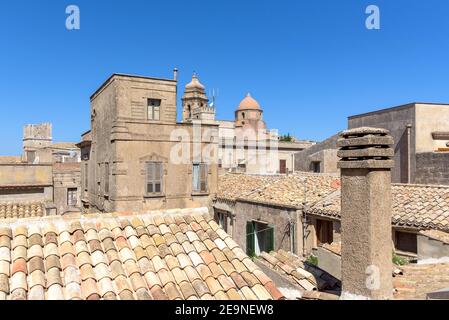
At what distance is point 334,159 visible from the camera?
21.3 meters

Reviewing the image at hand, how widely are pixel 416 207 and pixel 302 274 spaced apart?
625cm

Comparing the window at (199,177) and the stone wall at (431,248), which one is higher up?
the window at (199,177)

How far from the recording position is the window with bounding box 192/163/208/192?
771 inches

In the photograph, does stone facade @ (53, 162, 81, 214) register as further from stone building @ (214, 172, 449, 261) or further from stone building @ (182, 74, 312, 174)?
stone building @ (214, 172, 449, 261)

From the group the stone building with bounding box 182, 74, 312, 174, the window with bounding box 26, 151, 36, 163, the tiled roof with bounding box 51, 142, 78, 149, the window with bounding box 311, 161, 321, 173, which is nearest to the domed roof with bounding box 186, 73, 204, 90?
the stone building with bounding box 182, 74, 312, 174

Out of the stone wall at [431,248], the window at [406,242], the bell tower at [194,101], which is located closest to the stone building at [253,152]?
the bell tower at [194,101]

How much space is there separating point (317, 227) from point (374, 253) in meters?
9.31

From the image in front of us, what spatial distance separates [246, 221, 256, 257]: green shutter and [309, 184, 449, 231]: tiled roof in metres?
3.97

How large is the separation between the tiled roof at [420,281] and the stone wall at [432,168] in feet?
30.7

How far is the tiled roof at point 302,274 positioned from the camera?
6.63 metres

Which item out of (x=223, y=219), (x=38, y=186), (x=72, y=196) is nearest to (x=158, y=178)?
(x=223, y=219)

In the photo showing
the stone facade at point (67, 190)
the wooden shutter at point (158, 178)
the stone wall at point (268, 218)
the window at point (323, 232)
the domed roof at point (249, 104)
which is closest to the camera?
the window at point (323, 232)

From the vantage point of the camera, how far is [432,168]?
14914 millimetres

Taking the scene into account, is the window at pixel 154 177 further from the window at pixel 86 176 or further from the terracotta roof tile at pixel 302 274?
the terracotta roof tile at pixel 302 274
